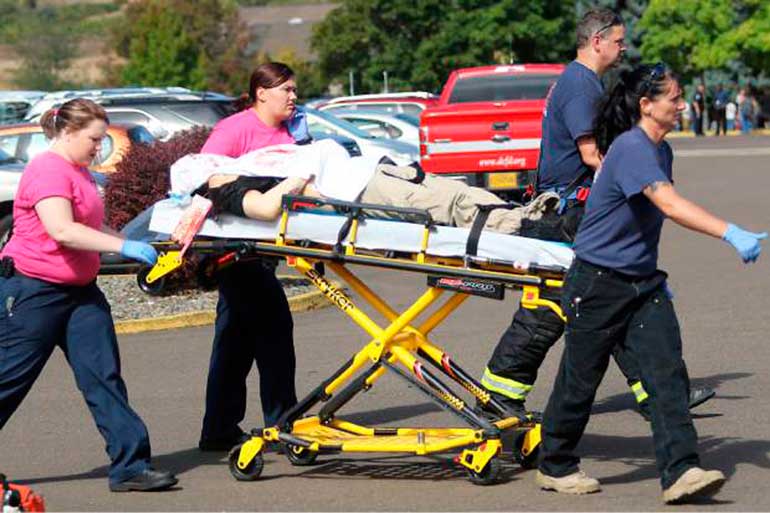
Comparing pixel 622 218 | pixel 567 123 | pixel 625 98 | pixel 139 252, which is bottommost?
pixel 139 252

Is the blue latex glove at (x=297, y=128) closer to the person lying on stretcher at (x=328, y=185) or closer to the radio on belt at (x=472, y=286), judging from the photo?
the person lying on stretcher at (x=328, y=185)

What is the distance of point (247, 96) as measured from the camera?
8273 mm

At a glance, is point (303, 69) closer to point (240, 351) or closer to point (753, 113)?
point (753, 113)

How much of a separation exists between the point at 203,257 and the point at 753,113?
4712cm

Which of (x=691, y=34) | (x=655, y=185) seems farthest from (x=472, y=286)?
(x=691, y=34)

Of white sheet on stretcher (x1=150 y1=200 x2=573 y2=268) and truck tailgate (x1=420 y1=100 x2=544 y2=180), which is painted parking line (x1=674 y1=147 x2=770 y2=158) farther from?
white sheet on stretcher (x1=150 y1=200 x2=573 y2=268)

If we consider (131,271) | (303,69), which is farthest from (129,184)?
(303,69)

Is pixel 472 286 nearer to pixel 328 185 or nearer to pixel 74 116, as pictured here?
pixel 328 185

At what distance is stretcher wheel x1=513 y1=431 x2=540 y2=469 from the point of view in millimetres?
7684

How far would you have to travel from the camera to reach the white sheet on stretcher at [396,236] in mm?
7016

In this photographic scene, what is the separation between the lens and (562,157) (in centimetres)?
816

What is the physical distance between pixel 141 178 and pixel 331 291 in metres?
8.16

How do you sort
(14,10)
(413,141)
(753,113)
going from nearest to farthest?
1. (413,141)
2. (753,113)
3. (14,10)

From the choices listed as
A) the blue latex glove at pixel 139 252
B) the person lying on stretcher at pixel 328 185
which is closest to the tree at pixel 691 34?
the person lying on stretcher at pixel 328 185
